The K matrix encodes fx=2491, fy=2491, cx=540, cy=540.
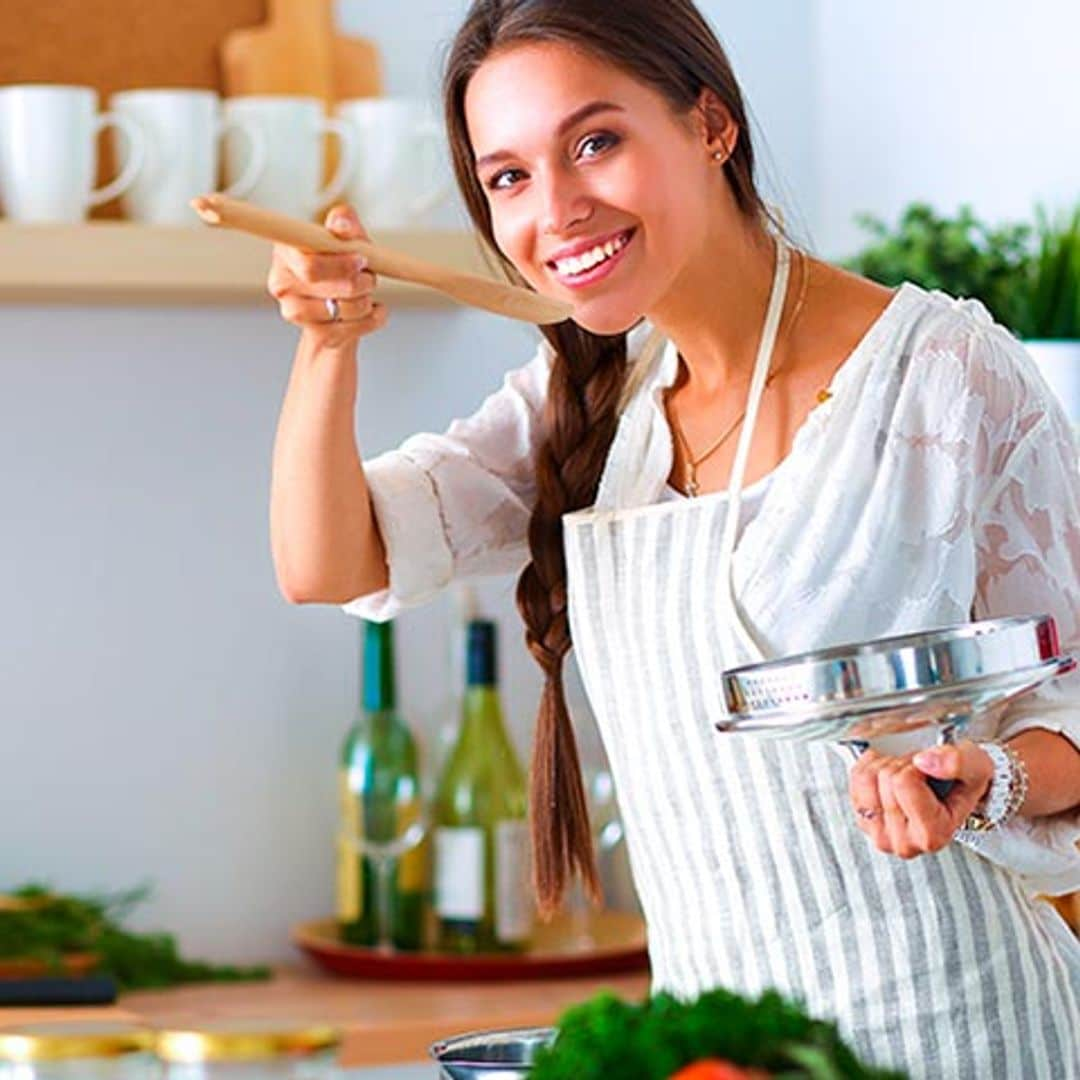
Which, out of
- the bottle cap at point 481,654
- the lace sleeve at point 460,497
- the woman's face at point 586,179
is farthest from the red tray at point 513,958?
the woman's face at point 586,179

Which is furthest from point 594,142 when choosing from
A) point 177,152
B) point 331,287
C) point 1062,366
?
point 177,152

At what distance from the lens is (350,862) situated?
2.71 metres

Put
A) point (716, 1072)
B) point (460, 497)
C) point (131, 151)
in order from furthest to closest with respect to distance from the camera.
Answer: point (131, 151) < point (460, 497) < point (716, 1072)

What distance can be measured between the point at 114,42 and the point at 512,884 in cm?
99

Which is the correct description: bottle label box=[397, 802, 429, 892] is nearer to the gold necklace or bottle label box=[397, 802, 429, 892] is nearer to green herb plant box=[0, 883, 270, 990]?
green herb plant box=[0, 883, 270, 990]

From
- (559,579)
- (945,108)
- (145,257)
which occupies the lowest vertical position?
(559,579)

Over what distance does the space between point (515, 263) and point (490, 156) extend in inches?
2.7

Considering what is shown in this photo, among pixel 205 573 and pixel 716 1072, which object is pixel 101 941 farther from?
pixel 716 1072

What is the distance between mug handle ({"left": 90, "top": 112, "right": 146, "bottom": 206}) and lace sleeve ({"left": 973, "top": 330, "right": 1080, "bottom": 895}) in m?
1.17

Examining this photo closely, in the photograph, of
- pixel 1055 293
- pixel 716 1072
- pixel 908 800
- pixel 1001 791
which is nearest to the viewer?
pixel 716 1072

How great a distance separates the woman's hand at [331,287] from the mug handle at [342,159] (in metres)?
1.12

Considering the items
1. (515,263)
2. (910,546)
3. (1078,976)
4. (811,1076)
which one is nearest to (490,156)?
(515,263)

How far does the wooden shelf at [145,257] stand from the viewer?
96.7 inches

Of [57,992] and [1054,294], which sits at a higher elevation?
[1054,294]
